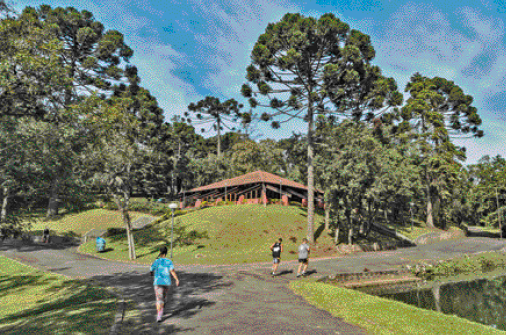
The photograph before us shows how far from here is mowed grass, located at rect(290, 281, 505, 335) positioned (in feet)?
22.5

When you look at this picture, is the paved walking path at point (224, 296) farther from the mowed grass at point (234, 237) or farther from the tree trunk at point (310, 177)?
the tree trunk at point (310, 177)

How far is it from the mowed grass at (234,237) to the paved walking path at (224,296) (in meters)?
2.61

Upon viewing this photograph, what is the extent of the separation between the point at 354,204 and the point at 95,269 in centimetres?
1790

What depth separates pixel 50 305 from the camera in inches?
355

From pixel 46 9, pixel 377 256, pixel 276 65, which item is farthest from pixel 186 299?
pixel 46 9

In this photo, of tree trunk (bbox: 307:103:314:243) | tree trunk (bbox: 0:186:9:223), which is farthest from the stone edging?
tree trunk (bbox: 0:186:9:223)

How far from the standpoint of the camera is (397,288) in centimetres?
1380

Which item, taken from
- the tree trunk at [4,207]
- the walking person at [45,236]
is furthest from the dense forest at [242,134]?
the walking person at [45,236]

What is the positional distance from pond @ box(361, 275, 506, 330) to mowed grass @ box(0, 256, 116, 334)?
10.5 metres

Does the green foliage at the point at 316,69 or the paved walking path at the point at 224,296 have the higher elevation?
the green foliage at the point at 316,69

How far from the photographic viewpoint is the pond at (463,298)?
1068 cm

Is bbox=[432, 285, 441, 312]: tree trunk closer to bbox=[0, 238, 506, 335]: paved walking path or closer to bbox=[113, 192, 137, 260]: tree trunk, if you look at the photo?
bbox=[0, 238, 506, 335]: paved walking path

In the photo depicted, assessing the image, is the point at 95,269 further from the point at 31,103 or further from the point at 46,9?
the point at 46,9

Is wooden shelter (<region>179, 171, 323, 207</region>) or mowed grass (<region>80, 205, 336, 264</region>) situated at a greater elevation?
wooden shelter (<region>179, 171, 323, 207</region>)
